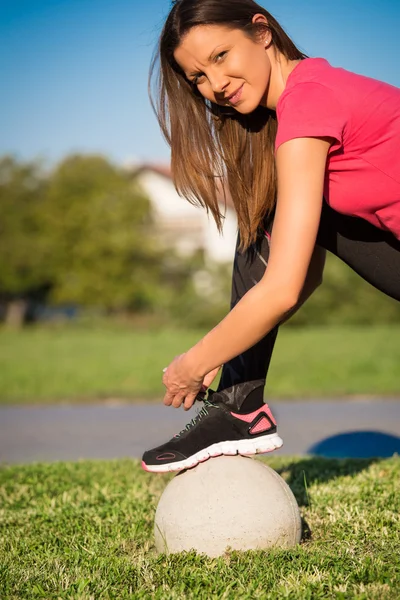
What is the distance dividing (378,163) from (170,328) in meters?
23.2

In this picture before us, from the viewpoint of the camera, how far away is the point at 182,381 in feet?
9.08

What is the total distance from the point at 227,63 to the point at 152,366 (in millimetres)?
10656

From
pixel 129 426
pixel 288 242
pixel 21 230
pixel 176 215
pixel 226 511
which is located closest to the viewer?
pixel 288 242

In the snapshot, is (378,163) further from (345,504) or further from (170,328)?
(170,328)

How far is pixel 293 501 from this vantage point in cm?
325

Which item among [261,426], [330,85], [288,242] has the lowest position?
[261,426]

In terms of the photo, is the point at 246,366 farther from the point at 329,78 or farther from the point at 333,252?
the point at 329,78

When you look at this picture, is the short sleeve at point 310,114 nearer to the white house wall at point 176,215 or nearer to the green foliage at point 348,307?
the green foliage at point 348,307

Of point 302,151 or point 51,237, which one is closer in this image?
point 302,151

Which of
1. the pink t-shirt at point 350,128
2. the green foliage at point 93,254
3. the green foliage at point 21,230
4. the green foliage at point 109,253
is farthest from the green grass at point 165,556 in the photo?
the green foliage at point 21,230

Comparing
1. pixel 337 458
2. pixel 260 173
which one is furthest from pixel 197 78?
pixel 337 458

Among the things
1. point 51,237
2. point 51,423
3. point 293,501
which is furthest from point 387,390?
point 51,237

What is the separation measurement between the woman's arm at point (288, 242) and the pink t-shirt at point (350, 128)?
7cm

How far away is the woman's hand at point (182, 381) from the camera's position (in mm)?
2717
